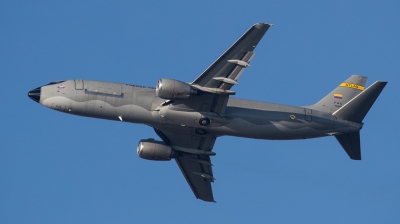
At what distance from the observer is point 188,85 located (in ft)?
210

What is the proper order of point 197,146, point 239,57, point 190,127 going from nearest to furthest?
point 239,57, point 190,127, point 197,146

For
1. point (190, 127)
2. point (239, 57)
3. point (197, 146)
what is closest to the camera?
point (239, 57)

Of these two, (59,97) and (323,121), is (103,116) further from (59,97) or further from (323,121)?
(323,121)

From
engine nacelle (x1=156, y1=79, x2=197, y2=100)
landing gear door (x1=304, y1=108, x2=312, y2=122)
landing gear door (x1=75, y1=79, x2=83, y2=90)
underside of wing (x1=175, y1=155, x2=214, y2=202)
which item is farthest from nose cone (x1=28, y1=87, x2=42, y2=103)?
landing gear door (x1=304, y1=108, x2=312, y2=122)

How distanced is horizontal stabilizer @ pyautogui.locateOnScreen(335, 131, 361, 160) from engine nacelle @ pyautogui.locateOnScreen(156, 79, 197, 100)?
1655 cm

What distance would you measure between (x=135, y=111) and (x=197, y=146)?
380 inches

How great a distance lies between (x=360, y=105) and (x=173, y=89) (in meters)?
18.1

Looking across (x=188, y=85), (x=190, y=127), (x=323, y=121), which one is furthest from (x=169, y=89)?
(x=323, y=121)

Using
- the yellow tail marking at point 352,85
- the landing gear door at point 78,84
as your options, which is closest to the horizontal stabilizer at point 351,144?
the yellow tail marking at point 352,85

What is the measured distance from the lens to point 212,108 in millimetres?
66250

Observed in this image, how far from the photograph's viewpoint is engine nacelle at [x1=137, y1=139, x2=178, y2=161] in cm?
7194

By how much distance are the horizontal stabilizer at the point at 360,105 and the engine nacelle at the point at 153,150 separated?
16.7m

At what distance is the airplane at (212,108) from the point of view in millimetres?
63594

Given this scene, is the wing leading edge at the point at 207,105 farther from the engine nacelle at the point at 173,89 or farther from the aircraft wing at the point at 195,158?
the engine nacelle at the point at 173,89
